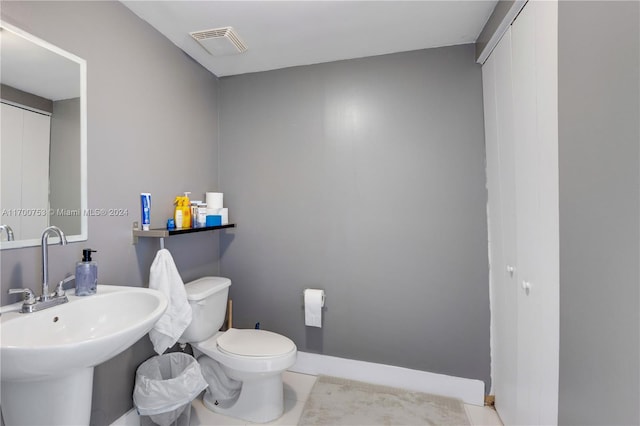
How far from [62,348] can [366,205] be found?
1.68m

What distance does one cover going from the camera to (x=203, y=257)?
2168 millimetres

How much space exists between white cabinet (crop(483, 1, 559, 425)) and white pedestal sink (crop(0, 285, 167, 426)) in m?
1.52

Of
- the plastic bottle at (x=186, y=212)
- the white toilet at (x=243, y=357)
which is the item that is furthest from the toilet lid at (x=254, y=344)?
the plastic bottle at (x=186, y=212)

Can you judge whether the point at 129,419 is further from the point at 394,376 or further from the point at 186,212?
the point at 394,376

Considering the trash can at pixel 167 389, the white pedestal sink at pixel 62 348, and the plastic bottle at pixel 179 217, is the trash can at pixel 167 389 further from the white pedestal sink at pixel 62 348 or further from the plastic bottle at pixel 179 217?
the plastic bottle at pixel 179 217

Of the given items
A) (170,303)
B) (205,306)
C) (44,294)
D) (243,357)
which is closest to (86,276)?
(44,294)

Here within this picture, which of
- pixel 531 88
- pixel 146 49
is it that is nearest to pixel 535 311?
pixel 531 88

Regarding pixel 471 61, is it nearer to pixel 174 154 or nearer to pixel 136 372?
pixel 174 154

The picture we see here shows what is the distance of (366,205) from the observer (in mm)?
2059

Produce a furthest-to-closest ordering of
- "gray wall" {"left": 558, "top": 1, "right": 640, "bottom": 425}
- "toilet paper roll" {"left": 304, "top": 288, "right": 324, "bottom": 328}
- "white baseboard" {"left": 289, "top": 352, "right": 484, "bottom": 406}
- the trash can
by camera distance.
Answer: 1. "toilet paper roll" {"left": 304, "top": 288, "right": 324, "bottom": 328}
2. "white baseboard" {"left": 289, "top": 352, "right": 484, "bottom": 406}
3. the trash can
4. "gray wall" {"left": 558, "top": 1, "right": 640, "bottom": 425}

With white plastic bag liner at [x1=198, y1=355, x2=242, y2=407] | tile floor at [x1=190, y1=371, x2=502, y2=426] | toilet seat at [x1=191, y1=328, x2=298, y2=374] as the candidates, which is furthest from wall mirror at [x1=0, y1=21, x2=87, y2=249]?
tile floor at [x1=190, y1=371, x2=502, y2=426]

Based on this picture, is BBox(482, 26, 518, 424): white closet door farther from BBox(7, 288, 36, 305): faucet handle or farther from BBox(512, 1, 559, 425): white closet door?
BBox(7, 288, 36, 305): faucet handle

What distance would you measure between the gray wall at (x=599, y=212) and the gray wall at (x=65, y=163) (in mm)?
1967

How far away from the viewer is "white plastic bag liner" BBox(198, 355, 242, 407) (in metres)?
1.81
